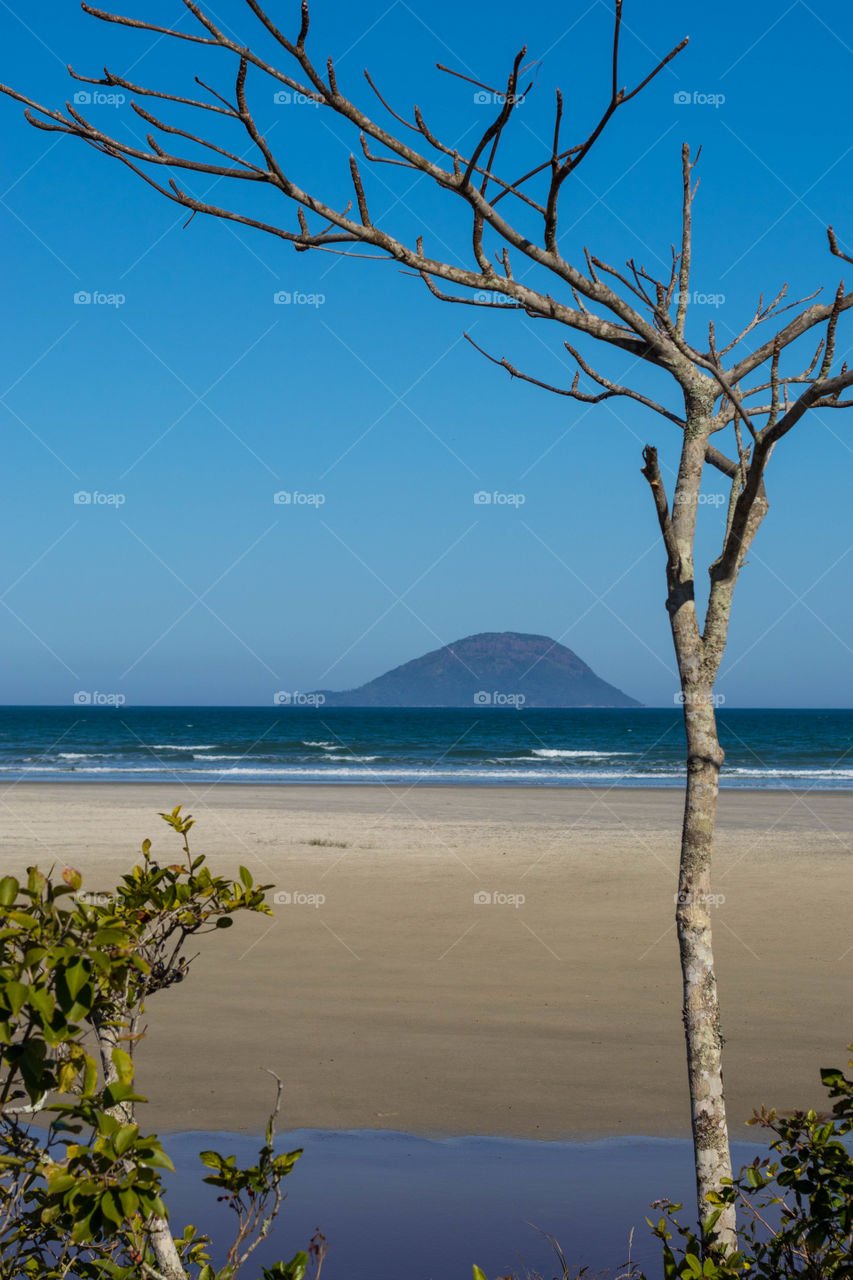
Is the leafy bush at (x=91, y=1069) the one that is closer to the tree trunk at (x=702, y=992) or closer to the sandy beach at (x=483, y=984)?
the tree trunk at (x=702, y=992)

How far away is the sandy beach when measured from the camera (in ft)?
17.1

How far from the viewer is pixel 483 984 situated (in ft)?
24.0

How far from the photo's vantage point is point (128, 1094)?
1678 mm

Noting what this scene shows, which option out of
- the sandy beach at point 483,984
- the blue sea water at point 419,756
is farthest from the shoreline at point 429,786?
the sandy beach at point 483,984

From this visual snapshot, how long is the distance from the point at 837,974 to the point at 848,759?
1428 inches

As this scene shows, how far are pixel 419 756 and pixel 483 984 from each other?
32989 millimetres

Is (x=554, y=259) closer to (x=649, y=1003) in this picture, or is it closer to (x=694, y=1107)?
(x=694, y=1107)

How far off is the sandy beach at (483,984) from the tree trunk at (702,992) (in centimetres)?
252

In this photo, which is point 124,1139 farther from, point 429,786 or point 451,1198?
point 429,786

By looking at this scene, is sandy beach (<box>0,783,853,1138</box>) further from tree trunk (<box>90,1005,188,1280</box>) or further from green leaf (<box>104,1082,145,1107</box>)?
green leaf (<box>104,1082,145,1107</box>)

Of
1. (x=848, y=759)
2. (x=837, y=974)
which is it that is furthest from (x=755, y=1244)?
(x=848, y=759)

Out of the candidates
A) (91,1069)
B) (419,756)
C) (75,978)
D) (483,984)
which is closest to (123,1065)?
(91,1069)

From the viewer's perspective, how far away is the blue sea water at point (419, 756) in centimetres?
3005

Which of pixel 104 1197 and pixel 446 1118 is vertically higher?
pixel 104 1197
